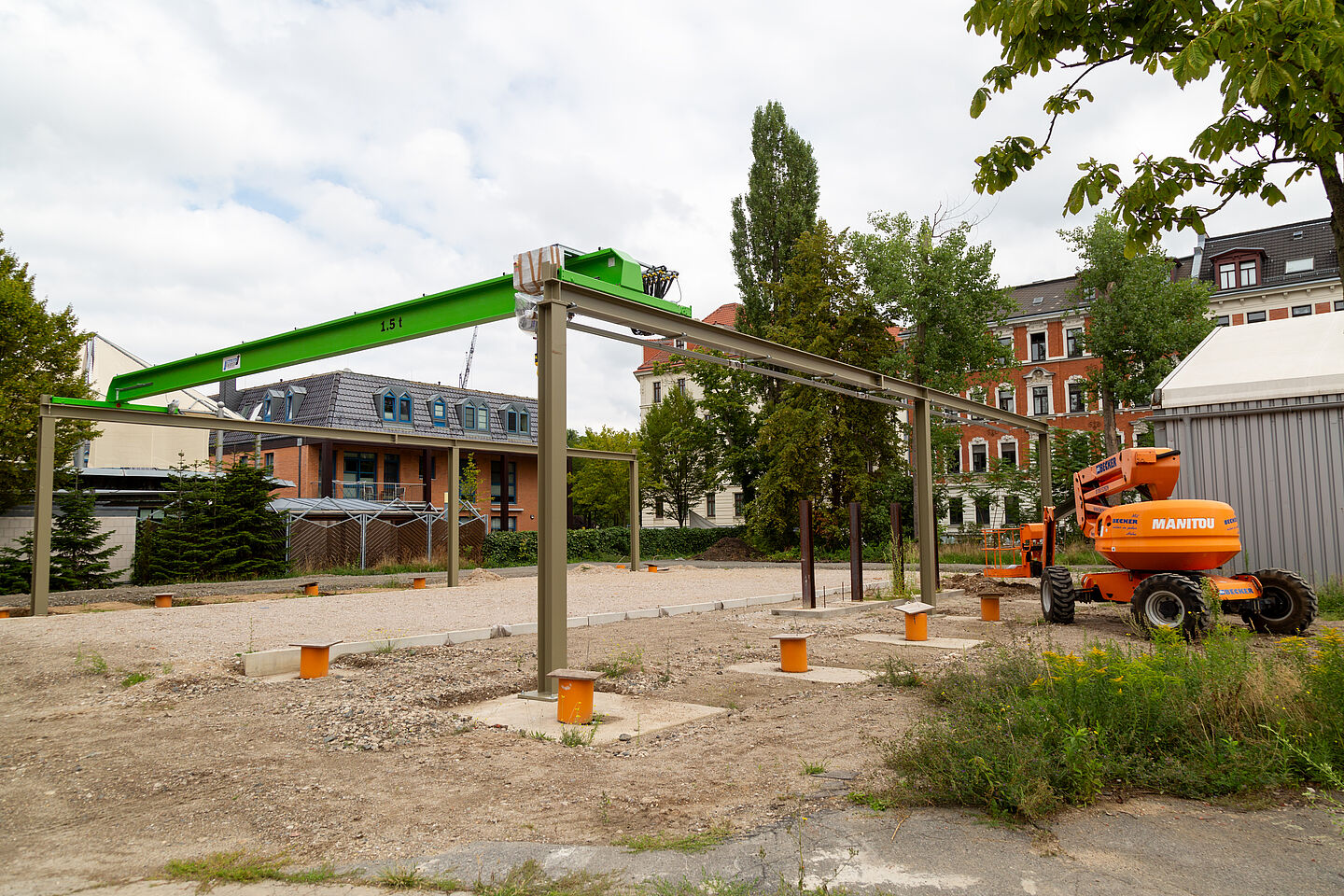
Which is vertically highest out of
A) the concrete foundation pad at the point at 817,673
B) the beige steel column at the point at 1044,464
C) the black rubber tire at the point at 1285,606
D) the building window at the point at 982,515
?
the beige steel column at the point at 1044,464

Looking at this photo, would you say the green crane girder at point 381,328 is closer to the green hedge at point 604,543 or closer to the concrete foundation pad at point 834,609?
the concrete foundation pad at point 834,609

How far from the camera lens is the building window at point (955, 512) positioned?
43094 mm

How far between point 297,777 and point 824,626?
8.75 meters

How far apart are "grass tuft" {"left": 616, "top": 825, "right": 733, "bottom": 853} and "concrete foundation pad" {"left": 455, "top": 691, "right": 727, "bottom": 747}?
2041 mm

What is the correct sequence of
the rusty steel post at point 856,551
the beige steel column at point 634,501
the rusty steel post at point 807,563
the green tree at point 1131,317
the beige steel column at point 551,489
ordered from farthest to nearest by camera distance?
1. the green tree at point 1131,317
2. the beige steel column at point 634,501
3. the rusty steel post at point 856,551
4. the rusty steel post at point 807,563
5. the beige steel column at point 551,489

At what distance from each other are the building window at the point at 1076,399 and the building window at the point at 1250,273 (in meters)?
9.06

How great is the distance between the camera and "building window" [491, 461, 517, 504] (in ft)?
142

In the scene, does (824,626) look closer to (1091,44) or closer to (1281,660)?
(1281,660)

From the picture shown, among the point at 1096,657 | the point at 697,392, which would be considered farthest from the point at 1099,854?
the point at 697,392

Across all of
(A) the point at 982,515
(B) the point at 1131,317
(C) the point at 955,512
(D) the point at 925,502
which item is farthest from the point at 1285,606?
(C) the point at 955,512

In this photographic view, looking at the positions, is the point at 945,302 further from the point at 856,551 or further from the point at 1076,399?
the point at 856,551

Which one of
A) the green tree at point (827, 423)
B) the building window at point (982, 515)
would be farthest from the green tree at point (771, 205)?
the building window at point (982, 515)

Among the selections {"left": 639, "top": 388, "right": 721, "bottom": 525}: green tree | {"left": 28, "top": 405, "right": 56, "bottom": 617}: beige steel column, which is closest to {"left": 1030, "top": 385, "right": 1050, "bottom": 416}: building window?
{"left": 639, "top": 388, "right": 721, "bottom": 525}: green tree

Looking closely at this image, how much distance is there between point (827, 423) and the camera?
34.2 meters
